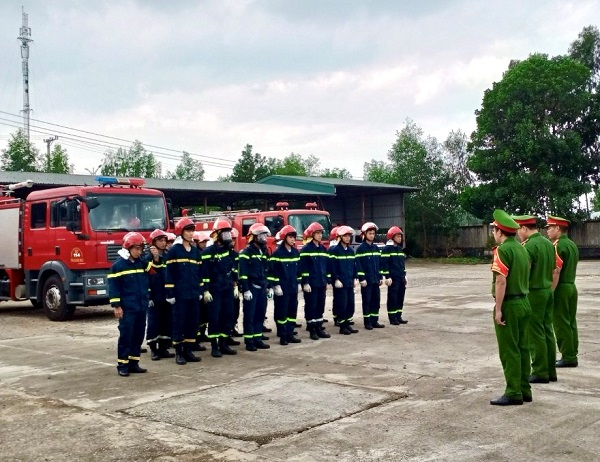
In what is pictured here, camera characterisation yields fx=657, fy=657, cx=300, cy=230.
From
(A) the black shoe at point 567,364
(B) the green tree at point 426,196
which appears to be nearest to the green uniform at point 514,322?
(A) the black shoe at point 567,364

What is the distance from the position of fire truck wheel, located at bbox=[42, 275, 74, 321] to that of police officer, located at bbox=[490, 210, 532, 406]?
10026mm

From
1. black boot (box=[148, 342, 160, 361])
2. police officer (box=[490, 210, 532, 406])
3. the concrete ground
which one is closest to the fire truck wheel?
the concrete ground

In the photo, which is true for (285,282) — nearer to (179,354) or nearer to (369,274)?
(369,274)

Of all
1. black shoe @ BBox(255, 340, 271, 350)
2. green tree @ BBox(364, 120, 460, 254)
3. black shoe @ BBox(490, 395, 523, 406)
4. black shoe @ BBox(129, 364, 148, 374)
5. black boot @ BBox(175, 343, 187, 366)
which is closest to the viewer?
A: black shoe @ BBox(490, 395, 523, 406)

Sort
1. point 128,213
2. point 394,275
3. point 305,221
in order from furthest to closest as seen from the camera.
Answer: point 305,221, point 128,213, point 394,275

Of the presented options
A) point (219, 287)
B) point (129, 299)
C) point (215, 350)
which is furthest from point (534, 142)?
point (129, 299)

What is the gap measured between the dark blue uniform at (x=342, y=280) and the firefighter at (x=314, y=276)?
1.04ft

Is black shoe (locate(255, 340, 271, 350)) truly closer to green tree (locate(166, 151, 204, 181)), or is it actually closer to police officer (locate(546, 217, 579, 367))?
police officer (locate(546, 217, 579, 367))

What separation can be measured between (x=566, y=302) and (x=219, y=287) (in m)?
4.64

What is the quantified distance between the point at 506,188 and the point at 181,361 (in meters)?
27.0

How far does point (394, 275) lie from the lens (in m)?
12.1

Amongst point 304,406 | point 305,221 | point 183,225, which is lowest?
point 304,406

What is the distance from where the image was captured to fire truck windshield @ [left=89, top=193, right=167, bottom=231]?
13500 millimetres

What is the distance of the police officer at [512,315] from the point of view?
621cm
